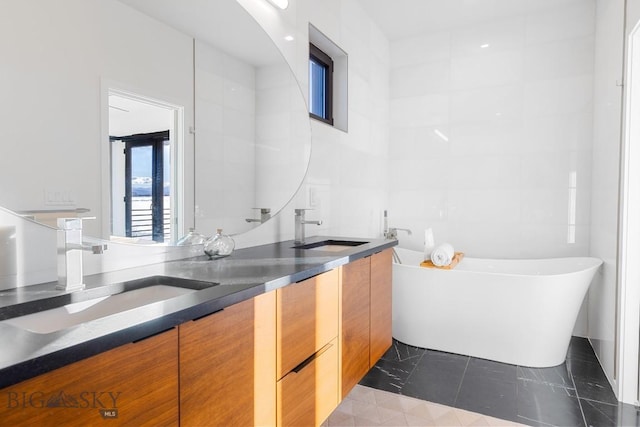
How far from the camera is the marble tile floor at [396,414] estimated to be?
190 cm

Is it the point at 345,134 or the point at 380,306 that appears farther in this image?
the point at 345,134

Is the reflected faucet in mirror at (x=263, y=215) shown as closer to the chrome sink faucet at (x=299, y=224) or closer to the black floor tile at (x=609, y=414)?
the chrome sink faucet at (x=299, y=224)

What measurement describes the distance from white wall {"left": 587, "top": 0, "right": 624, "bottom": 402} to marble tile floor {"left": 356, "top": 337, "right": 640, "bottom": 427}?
0.18 metres

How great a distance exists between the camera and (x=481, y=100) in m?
3.38

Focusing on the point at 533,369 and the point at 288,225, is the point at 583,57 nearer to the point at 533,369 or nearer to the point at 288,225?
the point at 533,369

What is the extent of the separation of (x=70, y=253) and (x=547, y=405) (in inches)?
89.8

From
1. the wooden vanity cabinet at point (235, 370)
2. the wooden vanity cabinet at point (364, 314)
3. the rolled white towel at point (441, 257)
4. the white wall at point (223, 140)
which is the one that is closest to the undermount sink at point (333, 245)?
the wooden vanity cabinet at point (364, 314)

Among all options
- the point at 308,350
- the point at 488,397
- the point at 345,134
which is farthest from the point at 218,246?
the point at 488,397

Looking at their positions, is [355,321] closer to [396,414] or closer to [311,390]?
Answer: [311,390]

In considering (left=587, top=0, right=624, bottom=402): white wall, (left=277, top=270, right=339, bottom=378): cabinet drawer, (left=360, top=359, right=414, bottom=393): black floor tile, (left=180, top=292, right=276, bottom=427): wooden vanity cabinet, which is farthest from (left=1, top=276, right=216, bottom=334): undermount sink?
(left=587, top=0, right=624, bottom=402): white wall

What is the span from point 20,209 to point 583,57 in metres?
3.64

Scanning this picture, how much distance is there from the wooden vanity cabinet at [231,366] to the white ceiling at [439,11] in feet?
9.03

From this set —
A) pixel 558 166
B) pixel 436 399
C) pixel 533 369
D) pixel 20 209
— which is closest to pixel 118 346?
pixel 20 209

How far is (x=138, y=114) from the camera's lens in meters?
1.29
